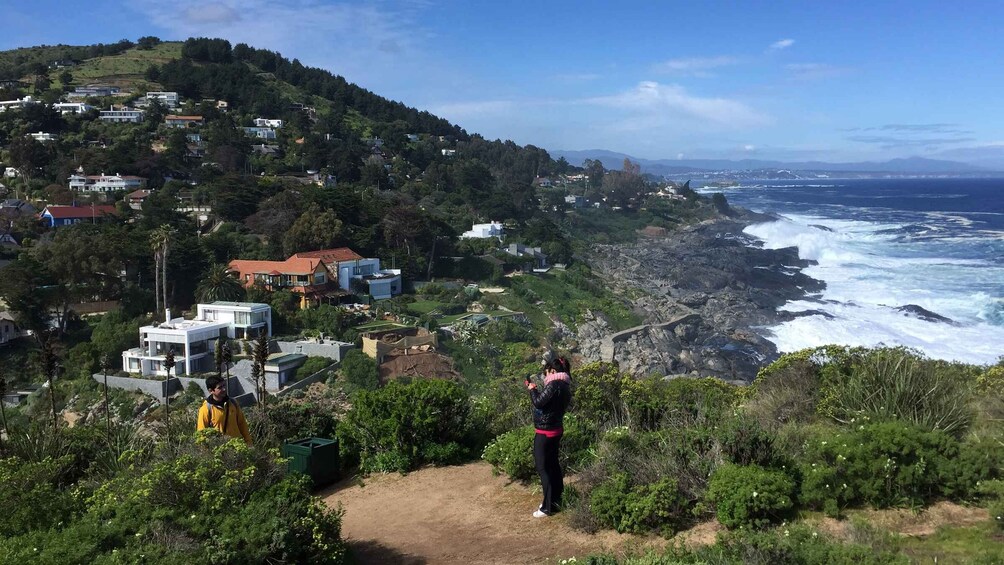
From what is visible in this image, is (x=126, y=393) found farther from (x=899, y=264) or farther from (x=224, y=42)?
(x=224, y=42)

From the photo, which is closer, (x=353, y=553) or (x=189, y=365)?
(x=353, y=553)

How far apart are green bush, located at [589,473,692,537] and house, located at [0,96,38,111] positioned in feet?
225

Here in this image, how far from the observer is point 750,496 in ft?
15.2

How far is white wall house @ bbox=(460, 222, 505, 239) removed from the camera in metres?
49.7

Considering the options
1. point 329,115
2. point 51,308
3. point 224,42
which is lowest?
point 51,308

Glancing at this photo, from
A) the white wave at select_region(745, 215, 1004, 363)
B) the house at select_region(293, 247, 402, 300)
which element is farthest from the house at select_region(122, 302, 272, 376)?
the white wave at select_region(745, 215, 1004, 363)

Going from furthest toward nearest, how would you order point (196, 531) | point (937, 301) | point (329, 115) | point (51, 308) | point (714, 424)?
point (329, 115) → point (937, 301) → point (51, 308) → point (714, 424) → point (196, 531)

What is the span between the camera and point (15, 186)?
4834 centimetres

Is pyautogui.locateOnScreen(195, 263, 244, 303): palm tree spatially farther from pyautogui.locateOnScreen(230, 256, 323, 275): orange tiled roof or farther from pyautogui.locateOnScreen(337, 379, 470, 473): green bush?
pyautogui.locateOnScreen(337, 379, 470, 473): green bush

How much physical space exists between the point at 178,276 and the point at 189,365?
327 inches

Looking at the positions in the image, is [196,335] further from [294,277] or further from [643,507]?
[643,507]

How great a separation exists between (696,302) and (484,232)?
15.5m

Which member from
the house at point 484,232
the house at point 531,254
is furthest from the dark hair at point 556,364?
the house at point 484,232

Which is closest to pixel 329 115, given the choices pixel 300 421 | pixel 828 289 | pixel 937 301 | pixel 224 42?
pixel 224 42
